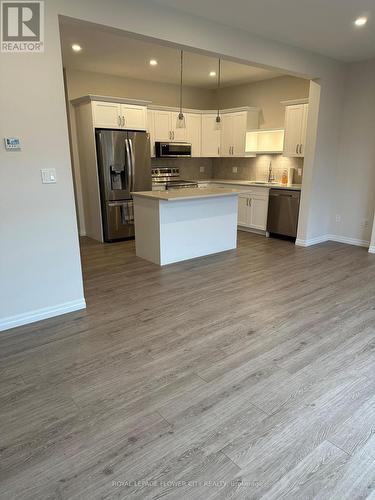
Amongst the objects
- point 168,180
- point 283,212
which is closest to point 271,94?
point 283,212

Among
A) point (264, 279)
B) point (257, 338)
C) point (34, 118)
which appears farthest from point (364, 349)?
point (34, 118)

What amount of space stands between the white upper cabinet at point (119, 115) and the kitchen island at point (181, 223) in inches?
64.6

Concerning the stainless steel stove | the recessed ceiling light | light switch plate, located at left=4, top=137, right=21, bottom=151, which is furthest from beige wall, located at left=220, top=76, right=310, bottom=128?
light switch plate, located at left=4, top=137, right=21, bottom=151

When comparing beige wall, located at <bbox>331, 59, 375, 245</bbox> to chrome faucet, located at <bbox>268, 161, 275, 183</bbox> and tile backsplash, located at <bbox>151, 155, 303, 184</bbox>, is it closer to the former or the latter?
tile backsplash, located at <bbox>151, 155, 303, 184</bbox>

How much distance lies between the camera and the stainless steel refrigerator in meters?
5.39

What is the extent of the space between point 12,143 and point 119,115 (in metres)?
3.26

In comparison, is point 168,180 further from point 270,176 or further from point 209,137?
point 270,176

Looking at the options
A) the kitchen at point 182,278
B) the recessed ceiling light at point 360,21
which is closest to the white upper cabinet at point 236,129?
the kitchen at point 182,278

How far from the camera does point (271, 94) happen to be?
624 cm

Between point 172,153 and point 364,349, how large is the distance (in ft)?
16.6

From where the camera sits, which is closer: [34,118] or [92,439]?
[92,439]

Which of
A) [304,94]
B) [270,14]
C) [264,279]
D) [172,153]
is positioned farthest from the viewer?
[172,153]

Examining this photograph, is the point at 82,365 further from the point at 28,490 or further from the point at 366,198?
the point at 366,198

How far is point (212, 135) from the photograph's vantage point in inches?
275
